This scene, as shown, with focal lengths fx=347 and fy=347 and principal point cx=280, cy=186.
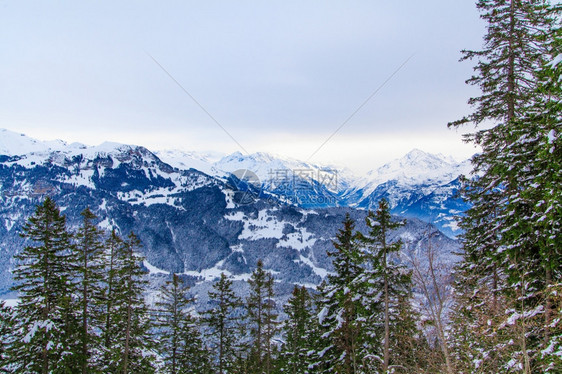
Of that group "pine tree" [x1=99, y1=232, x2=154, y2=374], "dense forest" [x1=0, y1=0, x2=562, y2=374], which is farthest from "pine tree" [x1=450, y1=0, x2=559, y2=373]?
"pine tree" [x1=99, y1=232, x2=154, y2=374]

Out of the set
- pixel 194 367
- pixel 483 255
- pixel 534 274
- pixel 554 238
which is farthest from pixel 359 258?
pixel 194 367

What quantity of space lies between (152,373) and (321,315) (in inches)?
597

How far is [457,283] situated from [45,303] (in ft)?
70.6

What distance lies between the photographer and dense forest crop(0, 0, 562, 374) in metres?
10.7

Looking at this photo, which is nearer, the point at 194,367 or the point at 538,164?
the point at 538,164

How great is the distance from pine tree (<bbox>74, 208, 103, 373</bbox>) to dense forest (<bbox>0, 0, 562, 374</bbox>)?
0.33ft

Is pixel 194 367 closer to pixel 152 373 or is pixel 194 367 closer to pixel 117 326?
pixel 152 373

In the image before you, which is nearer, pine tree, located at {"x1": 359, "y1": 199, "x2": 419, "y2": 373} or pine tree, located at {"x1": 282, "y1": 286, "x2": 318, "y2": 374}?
pine tree, located at {"x1": 359, "y1": 199, "x2": 419, "y2": 373}

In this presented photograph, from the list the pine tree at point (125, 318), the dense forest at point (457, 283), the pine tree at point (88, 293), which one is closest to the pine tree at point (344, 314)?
the dense forest at point (457, 283)

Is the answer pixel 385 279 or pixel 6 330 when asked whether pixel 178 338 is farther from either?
pixel 385 279

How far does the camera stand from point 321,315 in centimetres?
2123

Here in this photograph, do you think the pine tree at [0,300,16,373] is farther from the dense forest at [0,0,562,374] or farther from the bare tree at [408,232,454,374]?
the bare tree at [408,232,454,374]

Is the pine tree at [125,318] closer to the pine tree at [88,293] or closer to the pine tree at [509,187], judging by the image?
the pine tree at [88,293]

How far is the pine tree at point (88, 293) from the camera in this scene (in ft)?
70.5
